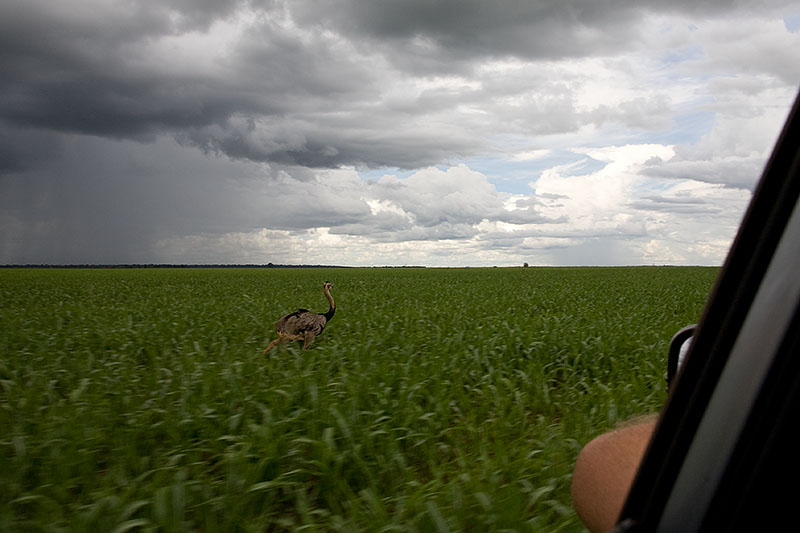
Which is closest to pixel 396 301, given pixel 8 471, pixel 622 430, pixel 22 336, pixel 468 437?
pixel 22 336

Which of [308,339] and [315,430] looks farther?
[308,339]

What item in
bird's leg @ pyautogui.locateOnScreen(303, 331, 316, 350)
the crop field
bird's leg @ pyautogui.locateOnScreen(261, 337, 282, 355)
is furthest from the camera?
bird's leg @ pyautogui.locateOnScreen(303, 331, 316, 350)

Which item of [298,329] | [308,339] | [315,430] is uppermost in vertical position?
[298,329]

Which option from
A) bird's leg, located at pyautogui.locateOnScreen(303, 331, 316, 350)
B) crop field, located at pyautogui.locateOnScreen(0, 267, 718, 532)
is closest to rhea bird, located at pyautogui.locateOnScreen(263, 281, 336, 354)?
bird's leg, located at pyautogui.locateOnScreen(303, 331, 316, 350)

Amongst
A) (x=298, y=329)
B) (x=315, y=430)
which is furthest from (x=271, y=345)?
(x=315, y=430)

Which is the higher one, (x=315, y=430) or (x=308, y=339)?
(x=308, y=339)

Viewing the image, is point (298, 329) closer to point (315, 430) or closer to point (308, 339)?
point (308, 339)

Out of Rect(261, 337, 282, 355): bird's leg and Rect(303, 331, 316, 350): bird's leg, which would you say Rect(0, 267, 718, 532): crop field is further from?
Rect(303, 331, 316, 350): bird's leg

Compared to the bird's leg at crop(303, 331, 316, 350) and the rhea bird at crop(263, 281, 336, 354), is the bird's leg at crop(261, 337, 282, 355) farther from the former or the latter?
the bird's leg at crop(303, 331, 316, 350)

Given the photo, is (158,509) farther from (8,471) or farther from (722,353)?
(722,353)

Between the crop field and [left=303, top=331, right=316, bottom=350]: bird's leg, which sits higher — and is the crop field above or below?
below

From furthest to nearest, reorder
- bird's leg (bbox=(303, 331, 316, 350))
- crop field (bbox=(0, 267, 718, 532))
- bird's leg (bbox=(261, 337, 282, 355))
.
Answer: bird's leg (bbox=(303, 331, 316, 350))
bird's leg (bbox=(261, 337, 282, 355))
crop field (bbox=(0, 267, 718, 532))

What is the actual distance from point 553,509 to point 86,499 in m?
2.85

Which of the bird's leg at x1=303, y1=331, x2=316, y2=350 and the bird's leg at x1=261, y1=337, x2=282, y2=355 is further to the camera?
the bird's leg at x1=303, y1=331, x2=316, y2=350
